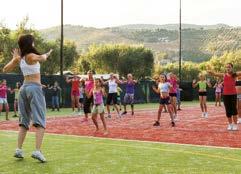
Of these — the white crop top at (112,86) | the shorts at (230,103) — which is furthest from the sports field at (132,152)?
the white crop top at (112,86)

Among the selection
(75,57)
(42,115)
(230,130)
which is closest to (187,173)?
(42,115)

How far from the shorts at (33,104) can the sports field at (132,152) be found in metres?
0.66

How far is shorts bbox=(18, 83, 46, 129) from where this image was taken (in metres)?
8.39

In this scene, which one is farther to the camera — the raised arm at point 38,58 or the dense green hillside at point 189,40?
the dense green hillside at point 189,40

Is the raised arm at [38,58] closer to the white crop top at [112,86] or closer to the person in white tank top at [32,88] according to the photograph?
the person in white tank top at [32,88]

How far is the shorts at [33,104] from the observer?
839 cm

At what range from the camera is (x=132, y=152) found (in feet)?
33.3

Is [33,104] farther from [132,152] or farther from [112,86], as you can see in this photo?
[112,86]

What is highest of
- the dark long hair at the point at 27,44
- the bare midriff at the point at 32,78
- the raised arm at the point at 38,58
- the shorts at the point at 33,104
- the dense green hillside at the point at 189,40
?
the dense green hillside at the point at 189,40

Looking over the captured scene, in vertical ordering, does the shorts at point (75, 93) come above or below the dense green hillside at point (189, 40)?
below

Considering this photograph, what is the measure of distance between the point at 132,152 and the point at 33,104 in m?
2.56

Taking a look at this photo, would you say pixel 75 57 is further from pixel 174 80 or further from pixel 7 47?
pixel 174 80

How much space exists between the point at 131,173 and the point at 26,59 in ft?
7.97

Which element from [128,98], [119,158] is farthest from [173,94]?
[119,158]
